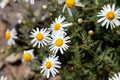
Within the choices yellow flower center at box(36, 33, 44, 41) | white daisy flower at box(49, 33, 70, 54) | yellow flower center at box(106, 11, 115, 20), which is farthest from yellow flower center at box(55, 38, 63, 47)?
yellow flower center at box(106, 11, 115, 20)

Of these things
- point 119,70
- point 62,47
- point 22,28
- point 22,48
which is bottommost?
point 119,70

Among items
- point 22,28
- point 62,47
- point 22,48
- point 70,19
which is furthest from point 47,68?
point 22,28

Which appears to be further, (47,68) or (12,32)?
(12,32)

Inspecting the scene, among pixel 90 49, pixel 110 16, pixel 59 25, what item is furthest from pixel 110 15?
pixel 59 25

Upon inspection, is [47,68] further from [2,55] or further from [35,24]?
[2,55]

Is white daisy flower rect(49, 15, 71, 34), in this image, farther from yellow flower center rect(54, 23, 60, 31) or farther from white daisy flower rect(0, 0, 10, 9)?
white daisy flower rect(0, 0, 10, 9)

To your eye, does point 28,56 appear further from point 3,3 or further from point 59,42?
point 3,3
